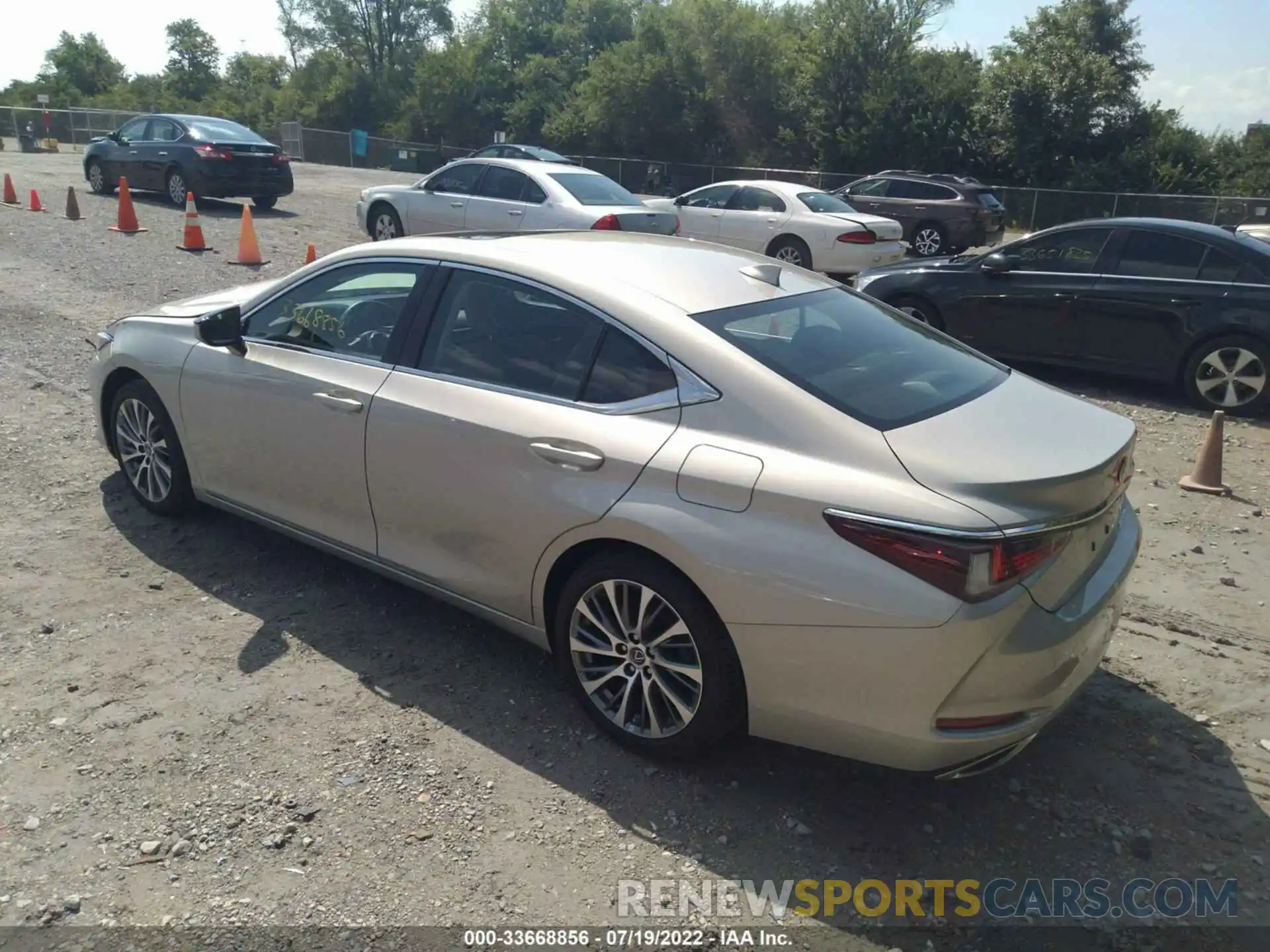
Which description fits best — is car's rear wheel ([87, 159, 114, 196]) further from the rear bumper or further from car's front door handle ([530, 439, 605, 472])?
the rear bumper

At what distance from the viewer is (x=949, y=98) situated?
39031 mm

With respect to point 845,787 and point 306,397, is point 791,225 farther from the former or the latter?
point 845,787

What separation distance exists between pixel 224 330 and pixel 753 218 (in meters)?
12.6

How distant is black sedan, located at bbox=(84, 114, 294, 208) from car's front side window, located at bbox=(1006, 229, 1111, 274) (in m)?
13.8

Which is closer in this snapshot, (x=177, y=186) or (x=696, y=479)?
(x=696, y=479)

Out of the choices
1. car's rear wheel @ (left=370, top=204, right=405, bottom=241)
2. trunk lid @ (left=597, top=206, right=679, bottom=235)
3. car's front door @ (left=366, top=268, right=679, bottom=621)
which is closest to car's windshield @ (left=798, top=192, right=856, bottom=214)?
trunk lid @ (left=597, top=206, right=679, bottom=235)

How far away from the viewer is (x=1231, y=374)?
823cm

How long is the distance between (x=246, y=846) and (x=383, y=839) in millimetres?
399

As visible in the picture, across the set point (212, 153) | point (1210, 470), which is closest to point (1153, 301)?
point (1210, 470)

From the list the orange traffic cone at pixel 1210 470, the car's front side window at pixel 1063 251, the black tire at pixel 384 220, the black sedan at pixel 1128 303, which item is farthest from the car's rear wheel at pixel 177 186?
the orange traffic cone at pixel 1210 470

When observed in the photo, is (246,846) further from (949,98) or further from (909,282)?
(949,98)

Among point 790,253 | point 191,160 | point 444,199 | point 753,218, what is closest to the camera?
point 444,199

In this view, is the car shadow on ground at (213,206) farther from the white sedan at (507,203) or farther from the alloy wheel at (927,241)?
the alloy wheel at (927,241)

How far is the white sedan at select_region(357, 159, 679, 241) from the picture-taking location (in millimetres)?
12617
